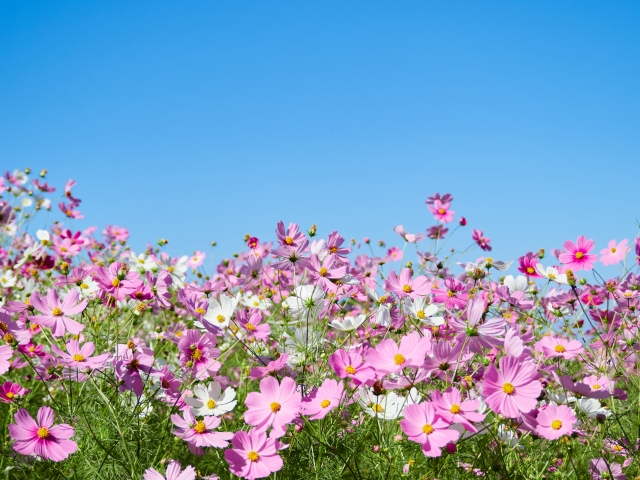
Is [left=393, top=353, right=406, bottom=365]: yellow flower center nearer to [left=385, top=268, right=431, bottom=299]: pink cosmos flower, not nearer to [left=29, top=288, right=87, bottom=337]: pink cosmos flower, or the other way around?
[left=385, top=268, right=431, bottom=299]: pink cosmos flower

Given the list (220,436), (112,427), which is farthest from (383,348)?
(112,427)

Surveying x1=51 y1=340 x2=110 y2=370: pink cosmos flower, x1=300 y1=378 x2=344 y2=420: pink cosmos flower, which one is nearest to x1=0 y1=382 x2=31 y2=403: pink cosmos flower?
x1=51 y1=340 x2=110 y2=370: pink cosmos flower

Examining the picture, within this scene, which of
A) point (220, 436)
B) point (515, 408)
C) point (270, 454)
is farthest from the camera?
point (220, 436)

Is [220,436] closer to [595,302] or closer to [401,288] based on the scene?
[401,288]

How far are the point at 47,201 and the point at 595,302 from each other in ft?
11.5

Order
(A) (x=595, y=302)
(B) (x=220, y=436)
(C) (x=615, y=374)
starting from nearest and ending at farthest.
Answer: (B) (x=220, y=436)
(C) (x=615, y=374)
(A) (x=595, y=302)

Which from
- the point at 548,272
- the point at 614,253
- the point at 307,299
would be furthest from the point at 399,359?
the point at 614,253

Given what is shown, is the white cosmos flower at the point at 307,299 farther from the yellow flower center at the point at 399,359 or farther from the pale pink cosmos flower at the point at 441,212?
the pale pink cosmos flower at the point at 441,212

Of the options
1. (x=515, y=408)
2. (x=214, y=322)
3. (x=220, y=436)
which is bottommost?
(x=515, y=408)

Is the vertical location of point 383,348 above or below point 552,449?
above

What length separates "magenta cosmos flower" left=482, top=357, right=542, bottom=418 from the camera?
3.65 ft

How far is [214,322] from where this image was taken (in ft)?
4.98

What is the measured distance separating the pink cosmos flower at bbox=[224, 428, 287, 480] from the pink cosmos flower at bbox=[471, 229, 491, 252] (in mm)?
1763

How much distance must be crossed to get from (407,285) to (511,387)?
593 millimetres
